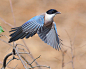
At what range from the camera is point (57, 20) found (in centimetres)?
639

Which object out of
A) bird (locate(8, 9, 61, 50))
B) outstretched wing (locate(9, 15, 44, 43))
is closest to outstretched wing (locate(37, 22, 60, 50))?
bird (locate(8, 9, 61, 50))

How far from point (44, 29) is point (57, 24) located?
3.37m

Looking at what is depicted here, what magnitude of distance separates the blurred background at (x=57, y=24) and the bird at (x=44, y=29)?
2229 mm

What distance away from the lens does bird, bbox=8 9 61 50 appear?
104 inches

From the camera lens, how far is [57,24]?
6246 millimetres

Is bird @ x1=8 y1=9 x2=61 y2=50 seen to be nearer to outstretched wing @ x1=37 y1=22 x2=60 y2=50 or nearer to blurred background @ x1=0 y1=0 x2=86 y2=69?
outstretched wing @ x1=37 y1=22 x2=60 y2=50

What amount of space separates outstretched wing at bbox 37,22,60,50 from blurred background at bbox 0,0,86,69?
2211mm

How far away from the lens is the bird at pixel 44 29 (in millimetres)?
2633

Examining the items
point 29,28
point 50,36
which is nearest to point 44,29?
point 50,36

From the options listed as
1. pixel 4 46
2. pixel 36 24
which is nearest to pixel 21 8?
pixel 4 46

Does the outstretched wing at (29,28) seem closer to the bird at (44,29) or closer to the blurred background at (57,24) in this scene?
the bird at (44,29)

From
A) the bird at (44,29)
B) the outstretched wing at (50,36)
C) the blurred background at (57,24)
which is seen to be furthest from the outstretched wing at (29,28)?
the blurred background at (57,24)

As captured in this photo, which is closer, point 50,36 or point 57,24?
point 50,36

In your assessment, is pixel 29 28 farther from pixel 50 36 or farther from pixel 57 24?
pixel 57 24
